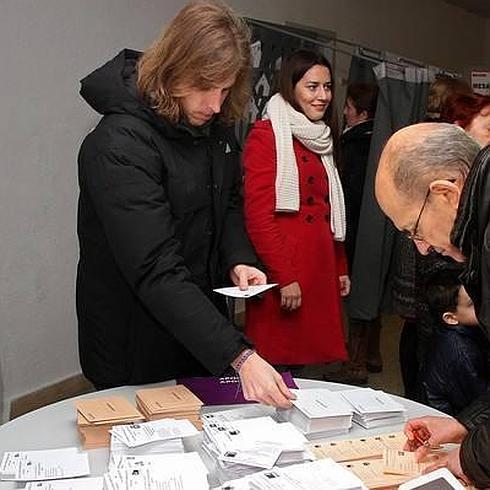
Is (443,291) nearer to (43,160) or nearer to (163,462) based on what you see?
(163,462)

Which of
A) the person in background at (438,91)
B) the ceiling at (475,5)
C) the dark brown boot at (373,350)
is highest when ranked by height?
the ceiling at (475,5)

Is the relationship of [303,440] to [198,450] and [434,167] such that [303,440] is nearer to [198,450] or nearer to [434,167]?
[198,450]

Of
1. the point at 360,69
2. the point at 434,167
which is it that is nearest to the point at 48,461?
the point at 434,167

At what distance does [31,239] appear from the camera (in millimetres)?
3176

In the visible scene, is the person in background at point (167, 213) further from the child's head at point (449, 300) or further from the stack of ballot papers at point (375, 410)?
the child's head at point (449, 300)

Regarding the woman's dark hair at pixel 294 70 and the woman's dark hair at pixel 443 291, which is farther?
the woman's dark hair at pixel 294 70

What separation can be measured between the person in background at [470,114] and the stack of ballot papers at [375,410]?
1.15 meters

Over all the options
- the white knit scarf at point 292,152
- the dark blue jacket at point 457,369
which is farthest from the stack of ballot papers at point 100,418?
the white knit scarf at point 292,152

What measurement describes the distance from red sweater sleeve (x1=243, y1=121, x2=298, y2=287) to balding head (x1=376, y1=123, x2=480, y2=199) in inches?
57.3

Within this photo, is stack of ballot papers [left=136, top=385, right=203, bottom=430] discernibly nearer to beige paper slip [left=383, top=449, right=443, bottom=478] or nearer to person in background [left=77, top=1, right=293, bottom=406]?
person in background [left=77, top=1, right=293, bottom=406]

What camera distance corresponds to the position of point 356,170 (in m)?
3.84

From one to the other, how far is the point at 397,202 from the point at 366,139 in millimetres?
2632

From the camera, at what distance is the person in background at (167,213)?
5.17ft

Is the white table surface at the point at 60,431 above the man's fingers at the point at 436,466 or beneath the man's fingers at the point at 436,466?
beneath
